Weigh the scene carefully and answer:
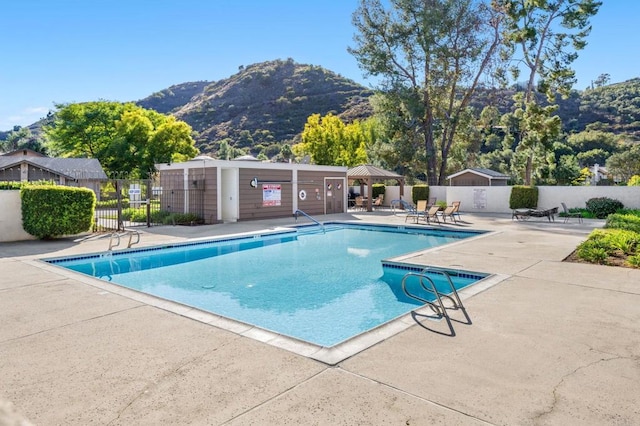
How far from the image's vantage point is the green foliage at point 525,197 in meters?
20.5

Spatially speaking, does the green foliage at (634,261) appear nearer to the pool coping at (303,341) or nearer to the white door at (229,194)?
the pool coping at (303,341)

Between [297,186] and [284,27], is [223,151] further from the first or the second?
[297,186]

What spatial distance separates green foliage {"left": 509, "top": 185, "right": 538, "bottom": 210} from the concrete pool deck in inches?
641

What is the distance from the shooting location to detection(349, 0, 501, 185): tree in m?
26.0

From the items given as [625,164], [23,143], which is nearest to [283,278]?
[625,164]

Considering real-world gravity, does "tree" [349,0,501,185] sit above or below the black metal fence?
above

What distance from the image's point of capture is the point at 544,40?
24156 millimetres

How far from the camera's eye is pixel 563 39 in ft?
77.5

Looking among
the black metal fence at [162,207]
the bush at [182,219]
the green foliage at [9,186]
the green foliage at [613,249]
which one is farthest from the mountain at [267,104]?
the green foliage at [613,249]

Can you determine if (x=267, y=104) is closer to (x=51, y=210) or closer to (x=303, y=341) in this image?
(x=51, y=210)

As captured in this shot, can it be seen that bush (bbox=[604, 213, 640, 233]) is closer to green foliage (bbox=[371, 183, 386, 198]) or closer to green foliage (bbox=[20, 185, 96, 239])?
green foliage (bbox=[20, 185, 96, 239])

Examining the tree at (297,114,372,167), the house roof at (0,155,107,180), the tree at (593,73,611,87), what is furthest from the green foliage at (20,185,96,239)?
the tree at (593,73,611,87)

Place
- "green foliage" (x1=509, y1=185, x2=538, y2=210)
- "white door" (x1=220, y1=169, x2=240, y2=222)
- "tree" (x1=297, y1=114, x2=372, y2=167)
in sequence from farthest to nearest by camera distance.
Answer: "tree" (x1=297, y1=114, x2=372, y2=167), "green foliage" (x1=509, y1=185, x2=538, y2=210), "white door" (x1=220, y1=169, x2=240, y2=222)

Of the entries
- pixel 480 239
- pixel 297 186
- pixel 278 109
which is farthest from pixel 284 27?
pixel 278 109
